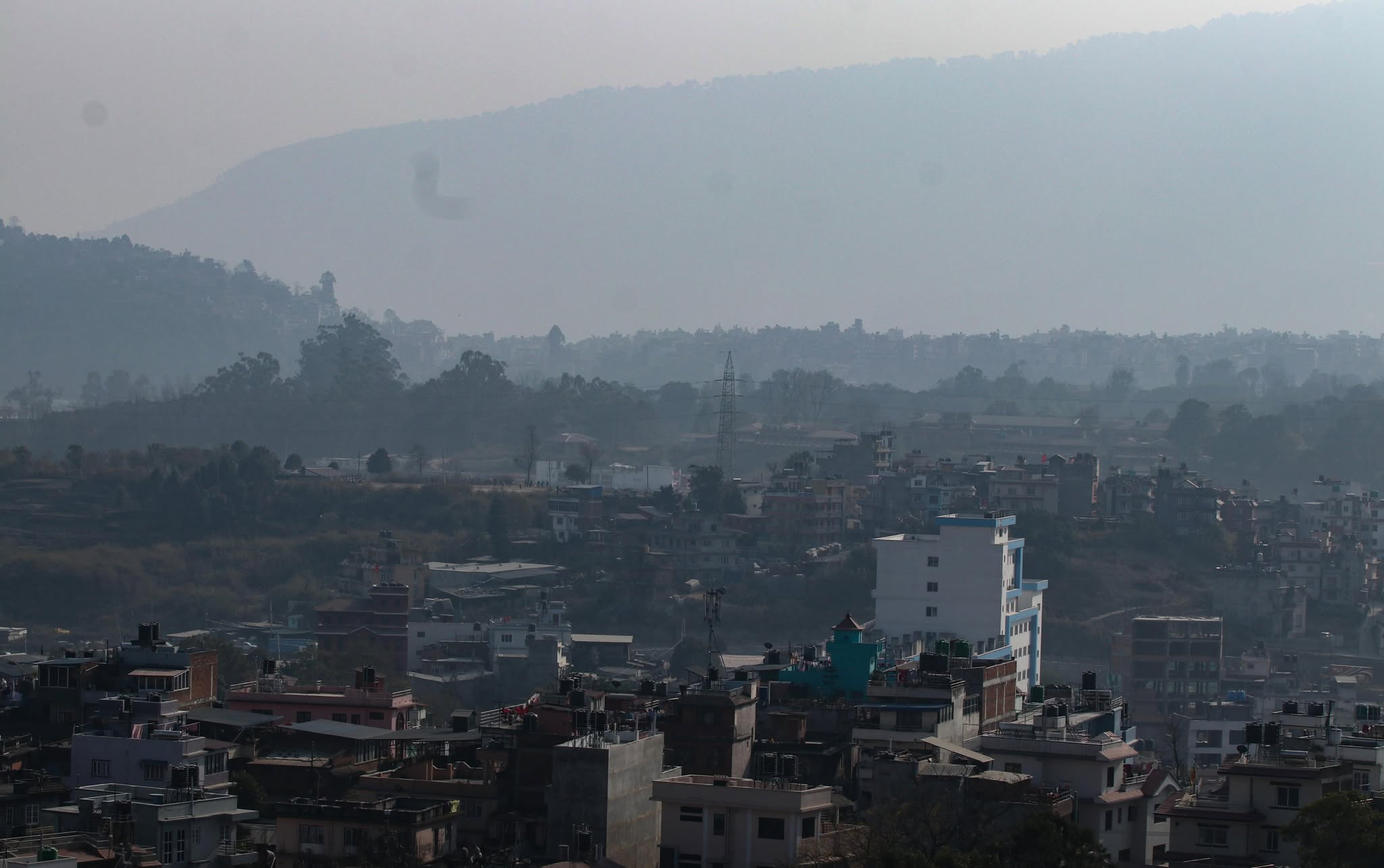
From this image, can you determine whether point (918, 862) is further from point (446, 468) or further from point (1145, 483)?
point (446, 468)

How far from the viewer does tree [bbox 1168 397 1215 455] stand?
169 ft

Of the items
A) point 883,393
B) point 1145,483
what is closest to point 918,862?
point 1145,483

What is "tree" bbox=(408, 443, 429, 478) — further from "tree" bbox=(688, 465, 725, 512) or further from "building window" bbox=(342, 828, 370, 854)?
"building window" bbox=(342, 828, 370, 854)

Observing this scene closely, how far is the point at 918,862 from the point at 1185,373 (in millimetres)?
70140

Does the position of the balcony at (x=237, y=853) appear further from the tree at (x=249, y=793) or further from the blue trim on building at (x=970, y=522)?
the blue trim on building at (x=970, y=522)

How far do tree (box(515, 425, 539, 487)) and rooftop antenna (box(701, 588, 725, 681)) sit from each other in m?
13.9

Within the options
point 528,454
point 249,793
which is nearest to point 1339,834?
point 249,793

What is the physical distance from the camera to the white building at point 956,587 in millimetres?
21781

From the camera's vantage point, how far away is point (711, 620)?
18.7 metres

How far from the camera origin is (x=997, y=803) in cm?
1019

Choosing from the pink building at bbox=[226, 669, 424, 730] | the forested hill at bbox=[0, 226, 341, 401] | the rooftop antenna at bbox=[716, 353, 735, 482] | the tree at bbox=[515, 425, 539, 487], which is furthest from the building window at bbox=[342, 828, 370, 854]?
the forested hill at bbox=[0, 226, 341, 401]

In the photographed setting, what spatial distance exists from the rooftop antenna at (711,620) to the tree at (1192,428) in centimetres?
2129

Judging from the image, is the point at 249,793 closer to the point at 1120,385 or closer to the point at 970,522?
the point at 970,522

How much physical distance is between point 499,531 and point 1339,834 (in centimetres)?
2906
